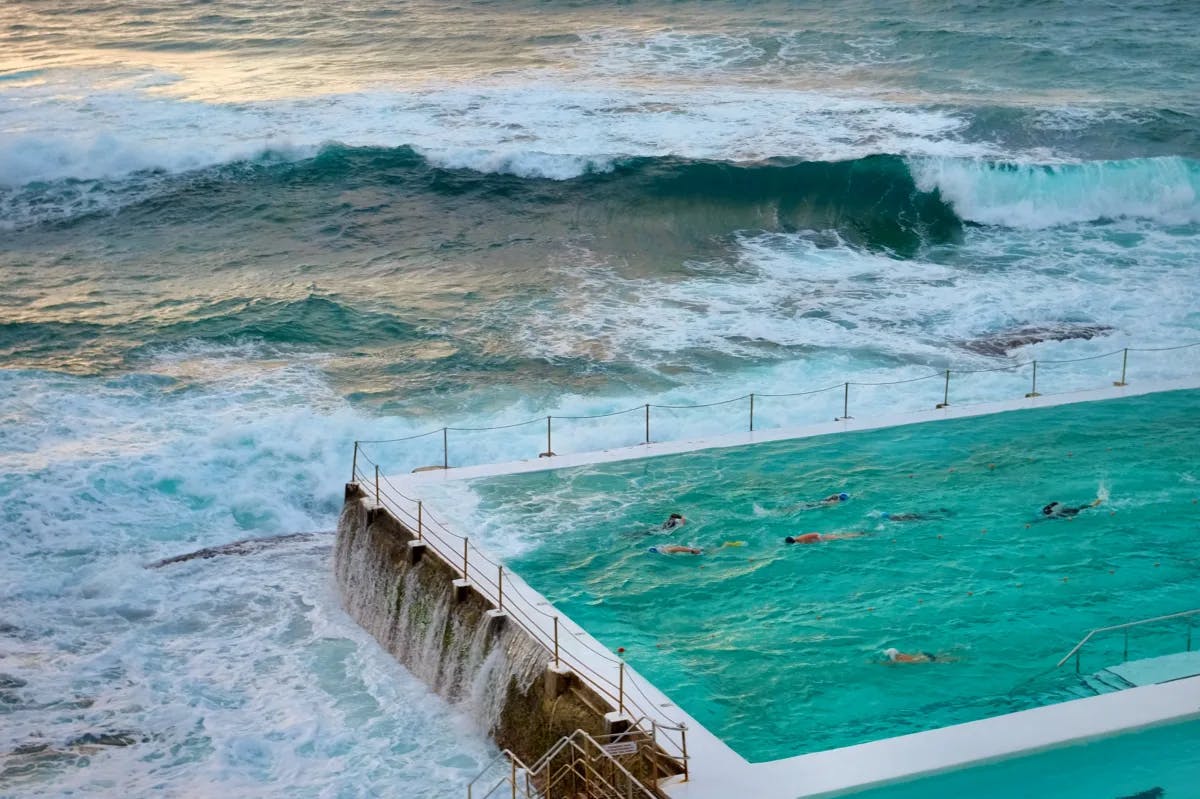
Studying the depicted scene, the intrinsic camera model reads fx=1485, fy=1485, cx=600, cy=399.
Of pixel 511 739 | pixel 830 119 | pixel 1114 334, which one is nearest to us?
pixel 511 739

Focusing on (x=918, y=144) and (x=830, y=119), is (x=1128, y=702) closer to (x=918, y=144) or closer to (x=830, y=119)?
(x=918, y=144)

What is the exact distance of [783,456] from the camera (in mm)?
16328

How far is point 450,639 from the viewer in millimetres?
12867

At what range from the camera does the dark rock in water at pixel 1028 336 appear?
22.8 meters

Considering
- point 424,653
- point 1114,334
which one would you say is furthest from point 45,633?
point 1114,334

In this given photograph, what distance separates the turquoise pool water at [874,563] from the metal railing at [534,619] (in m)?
0.30

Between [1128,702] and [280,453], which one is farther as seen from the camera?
[280,453]

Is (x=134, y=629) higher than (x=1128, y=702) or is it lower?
lower

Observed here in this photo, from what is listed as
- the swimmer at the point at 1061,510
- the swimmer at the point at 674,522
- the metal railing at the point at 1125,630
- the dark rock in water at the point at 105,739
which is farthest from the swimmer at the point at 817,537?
the dark rock in water at the point at 105,739

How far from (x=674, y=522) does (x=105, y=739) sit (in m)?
5.52

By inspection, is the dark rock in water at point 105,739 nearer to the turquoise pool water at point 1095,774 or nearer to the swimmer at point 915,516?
the turquoise pool water at point 1095,774

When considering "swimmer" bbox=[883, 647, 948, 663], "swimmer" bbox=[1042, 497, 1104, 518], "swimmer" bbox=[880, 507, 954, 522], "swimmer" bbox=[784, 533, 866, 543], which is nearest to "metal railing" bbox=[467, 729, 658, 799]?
"swimmer" bbox=[883, 647, 948, 663]

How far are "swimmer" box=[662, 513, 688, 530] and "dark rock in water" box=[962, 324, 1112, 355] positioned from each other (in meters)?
9.60

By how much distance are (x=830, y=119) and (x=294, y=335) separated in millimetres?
16571
